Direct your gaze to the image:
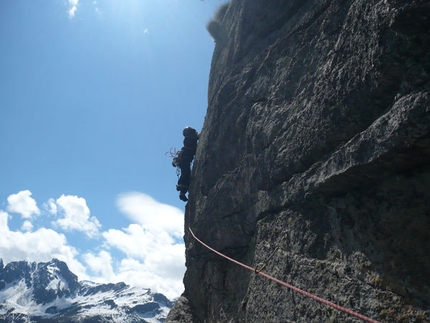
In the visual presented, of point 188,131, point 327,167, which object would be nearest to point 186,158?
point 188,131

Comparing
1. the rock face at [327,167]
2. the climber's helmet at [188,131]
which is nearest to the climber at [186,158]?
the climber's helmet at [188,131]

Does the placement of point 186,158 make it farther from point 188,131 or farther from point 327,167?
point 327,167

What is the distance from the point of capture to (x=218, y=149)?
9.34 meters

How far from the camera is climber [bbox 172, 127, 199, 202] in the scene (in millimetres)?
12531

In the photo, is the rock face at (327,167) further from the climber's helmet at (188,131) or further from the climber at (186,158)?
the climber's helmet at (188,131)

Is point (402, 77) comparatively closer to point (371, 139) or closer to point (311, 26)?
point (371, 139)

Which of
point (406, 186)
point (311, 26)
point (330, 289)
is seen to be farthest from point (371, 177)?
point (311, 26)

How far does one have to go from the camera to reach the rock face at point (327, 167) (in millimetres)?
3988

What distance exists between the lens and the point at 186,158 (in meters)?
12.8

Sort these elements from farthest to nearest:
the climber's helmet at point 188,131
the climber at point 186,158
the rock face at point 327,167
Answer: the climber's helmet at point 188,131
the climber at point 186,158
the rock face at point 327,167

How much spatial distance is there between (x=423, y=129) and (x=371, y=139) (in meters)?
0.67

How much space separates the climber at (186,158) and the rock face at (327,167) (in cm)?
370

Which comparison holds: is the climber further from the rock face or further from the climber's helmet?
the rock face

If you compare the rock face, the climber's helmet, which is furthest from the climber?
the rock face
